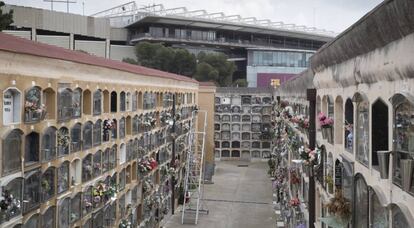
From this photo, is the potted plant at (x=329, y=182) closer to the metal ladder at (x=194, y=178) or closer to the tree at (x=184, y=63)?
the metal ladder at (x=194, y=178)

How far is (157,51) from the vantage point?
4938 centimetres

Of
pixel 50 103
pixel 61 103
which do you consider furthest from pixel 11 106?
pixel 61 103

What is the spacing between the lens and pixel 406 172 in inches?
160

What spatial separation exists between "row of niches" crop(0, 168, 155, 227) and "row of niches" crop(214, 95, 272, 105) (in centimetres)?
1837

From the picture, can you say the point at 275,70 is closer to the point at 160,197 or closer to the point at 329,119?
the point at 160,197

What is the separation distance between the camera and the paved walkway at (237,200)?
19172 millimetres

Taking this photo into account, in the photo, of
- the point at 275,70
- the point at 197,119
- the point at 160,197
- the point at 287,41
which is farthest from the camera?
the point at 287,41

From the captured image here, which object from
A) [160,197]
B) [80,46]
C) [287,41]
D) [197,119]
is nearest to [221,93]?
[197,119]

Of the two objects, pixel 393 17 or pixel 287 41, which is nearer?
pixel 393 17

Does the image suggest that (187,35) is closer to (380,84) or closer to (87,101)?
(87,101)

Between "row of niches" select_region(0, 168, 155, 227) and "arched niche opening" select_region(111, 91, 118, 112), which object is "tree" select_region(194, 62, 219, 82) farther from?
"arched niche opening" select_region(111, 91, 118, 112)

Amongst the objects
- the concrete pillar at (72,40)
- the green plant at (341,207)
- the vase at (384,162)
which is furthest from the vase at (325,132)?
the concrete pillar at (72,40)

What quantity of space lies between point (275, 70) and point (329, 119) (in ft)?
167

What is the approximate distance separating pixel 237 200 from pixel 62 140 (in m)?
14.7
